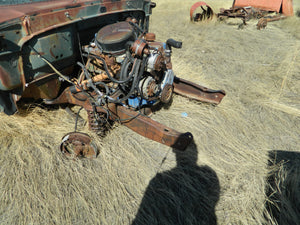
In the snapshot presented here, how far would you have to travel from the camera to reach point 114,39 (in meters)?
2.25

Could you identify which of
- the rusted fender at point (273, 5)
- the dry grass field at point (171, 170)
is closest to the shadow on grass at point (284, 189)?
the dry grass field at point (171, 170)

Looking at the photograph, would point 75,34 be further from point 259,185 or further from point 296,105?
point 296,105

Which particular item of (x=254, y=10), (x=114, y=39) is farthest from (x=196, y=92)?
(x=254, y=10)

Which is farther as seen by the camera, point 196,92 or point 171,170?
point 196,92

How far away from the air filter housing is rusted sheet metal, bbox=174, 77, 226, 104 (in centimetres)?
132

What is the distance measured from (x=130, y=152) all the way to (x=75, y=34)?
1617 millimetres

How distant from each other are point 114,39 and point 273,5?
→ 9.40 meters

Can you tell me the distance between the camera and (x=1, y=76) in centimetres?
192

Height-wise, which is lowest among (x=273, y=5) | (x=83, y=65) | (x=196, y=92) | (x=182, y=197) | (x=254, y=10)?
(x=182, y=197)

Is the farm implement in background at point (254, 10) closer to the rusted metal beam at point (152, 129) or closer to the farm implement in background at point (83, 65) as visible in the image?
the farm implement in background at point (83, 65)

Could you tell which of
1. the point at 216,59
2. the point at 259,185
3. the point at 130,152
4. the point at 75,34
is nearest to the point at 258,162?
the point at 259,185

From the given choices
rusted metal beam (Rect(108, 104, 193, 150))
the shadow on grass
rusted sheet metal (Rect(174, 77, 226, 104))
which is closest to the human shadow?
rusted metal beam (Rect(108, 104, 193, 150))

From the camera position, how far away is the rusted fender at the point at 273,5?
861 centimetres

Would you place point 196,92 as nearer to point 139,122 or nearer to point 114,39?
point 139,122
